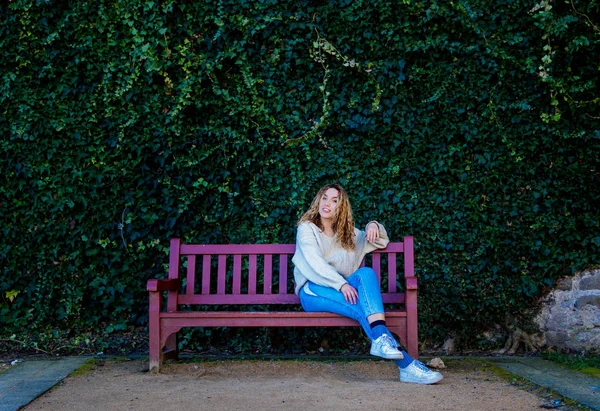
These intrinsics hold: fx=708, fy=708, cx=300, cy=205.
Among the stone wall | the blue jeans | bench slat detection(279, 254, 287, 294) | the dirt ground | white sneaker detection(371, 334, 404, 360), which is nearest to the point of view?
the dirt ground

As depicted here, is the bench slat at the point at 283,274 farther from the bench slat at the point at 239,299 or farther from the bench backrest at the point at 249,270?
the bench slat at the point at 239,299

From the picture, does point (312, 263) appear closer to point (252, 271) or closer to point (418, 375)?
point (252, 271)

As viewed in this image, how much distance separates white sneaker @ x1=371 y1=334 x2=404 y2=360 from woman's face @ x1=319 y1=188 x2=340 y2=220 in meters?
1.08

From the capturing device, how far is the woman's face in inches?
204

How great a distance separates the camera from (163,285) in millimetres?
5109

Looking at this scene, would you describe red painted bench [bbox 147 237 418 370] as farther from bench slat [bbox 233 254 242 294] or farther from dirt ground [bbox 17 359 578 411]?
dirt ground [bbox 17 359 578 411]

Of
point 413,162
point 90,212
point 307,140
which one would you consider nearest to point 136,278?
point 90,212

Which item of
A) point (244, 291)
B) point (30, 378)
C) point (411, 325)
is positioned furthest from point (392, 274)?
point (30, 378)

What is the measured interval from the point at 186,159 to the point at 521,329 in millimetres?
3151

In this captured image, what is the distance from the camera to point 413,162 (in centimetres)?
591

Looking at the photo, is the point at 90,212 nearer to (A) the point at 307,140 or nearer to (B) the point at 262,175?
(B) the point at 262,175

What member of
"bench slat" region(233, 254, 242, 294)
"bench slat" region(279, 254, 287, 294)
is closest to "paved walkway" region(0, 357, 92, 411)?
"bench slat" region(233, 254, 242, 294)

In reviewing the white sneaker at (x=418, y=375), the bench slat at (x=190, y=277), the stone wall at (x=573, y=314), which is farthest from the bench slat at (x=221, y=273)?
the stone wall at (x=573, y=314)

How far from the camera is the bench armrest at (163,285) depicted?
4961 mm
